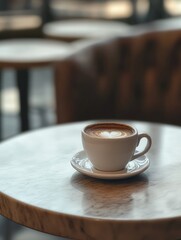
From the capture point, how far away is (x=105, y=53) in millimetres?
2609

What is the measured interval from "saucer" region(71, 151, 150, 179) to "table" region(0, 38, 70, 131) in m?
1.55

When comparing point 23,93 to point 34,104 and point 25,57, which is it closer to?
point 25,57

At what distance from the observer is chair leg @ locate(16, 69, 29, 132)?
3.34m

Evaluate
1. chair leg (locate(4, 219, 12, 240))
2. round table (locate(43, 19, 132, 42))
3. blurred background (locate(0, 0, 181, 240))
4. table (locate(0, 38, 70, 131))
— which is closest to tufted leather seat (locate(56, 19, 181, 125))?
table (locate(0, 38, 70, 131))

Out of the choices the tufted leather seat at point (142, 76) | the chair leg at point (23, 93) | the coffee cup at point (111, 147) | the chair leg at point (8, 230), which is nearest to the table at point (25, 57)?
the chair leg at point (23, 93)

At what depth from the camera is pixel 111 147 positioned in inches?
51.4

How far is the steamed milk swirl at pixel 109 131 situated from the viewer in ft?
4.46

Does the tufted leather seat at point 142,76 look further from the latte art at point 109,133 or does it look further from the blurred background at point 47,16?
the blurred background at point 47,16

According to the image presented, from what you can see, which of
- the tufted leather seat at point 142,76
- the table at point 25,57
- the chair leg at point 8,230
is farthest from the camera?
the table at point 25,57

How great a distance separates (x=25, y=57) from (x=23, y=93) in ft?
1.01

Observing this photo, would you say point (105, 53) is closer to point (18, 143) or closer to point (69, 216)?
point (18, 143)

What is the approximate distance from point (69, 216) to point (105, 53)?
154 cm

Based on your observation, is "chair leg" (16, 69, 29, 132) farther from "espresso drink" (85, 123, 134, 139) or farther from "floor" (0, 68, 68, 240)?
"espresso drink" (85, 123, 134, 139)

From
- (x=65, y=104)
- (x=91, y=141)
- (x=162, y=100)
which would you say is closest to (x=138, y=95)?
(x=162, y=100)
